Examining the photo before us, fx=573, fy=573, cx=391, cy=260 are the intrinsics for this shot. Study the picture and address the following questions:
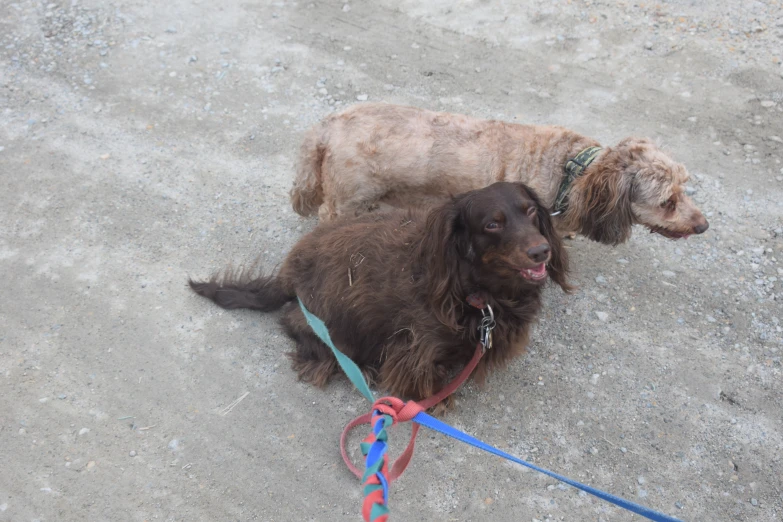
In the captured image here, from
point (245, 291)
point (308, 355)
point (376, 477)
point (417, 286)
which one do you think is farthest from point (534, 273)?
point (245, 291)

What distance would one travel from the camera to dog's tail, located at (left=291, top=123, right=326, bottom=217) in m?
4.07

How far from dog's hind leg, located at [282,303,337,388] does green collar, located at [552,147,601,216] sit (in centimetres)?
174

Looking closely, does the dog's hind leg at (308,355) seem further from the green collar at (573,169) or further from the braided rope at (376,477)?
the green collar at (573,169)

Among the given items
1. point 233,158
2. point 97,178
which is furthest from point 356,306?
point 97,178

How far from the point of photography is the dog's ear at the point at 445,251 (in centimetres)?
272

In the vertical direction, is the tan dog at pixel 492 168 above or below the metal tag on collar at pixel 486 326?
above

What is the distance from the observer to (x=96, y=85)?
229 inches

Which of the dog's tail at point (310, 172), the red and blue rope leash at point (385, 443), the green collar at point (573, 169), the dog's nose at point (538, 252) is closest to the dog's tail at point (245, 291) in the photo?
the red and blue rope leash at point (385, 443)

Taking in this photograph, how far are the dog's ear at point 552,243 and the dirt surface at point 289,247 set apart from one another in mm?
760

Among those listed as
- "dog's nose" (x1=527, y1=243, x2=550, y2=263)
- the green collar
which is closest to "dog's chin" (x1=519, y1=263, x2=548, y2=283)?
"dog's nose" (x1=527, y1=243, x2=550, y2=263)

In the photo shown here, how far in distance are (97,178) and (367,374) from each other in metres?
3.09

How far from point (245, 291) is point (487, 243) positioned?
6.12 ft

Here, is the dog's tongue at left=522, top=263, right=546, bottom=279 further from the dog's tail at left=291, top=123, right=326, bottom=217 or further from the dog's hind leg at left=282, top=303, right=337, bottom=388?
the dog's tail at left=291, top=123, right=326, bottom=217

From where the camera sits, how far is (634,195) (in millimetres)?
3650
